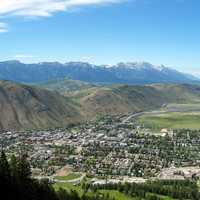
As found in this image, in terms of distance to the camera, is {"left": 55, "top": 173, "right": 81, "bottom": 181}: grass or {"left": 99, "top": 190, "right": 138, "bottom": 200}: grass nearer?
{"left": 99, "top": 190, "right": 138, "bottom": 200}: grass

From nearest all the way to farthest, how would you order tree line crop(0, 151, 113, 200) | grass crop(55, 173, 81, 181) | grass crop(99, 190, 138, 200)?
tree line crop(0, 151, 113, 200) < grass crop(99, 190, 138, 200) < grass crop(55, 173, 81, 181)

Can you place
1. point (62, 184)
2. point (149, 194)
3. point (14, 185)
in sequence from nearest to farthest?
point (14, 185), point (149, 194), point (62, 184)

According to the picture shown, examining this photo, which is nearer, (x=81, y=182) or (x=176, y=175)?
(x=81, y=182)

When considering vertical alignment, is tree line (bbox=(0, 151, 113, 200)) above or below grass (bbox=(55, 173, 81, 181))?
above

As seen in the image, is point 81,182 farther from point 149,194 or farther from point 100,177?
point 149,194

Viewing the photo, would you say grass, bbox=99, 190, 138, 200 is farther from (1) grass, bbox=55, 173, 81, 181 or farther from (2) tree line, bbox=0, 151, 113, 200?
(2) tree line, bbox=0, 151, 113, 200

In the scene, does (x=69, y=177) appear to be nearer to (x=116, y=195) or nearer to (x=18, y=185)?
(x=116, y=195)

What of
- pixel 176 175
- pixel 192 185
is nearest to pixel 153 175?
pixel 176 175

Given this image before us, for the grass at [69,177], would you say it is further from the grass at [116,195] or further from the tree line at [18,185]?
the tree line at [18,185]

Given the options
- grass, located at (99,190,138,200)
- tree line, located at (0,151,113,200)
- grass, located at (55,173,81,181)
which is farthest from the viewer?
grass, located at (55,173,81,181)

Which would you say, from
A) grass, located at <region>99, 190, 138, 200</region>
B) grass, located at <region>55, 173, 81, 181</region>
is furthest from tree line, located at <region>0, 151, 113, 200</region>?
grass, located at <region>55, 173, 81, 181</region>

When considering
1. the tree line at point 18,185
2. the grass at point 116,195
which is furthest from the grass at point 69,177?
the tree line at point 18,185
